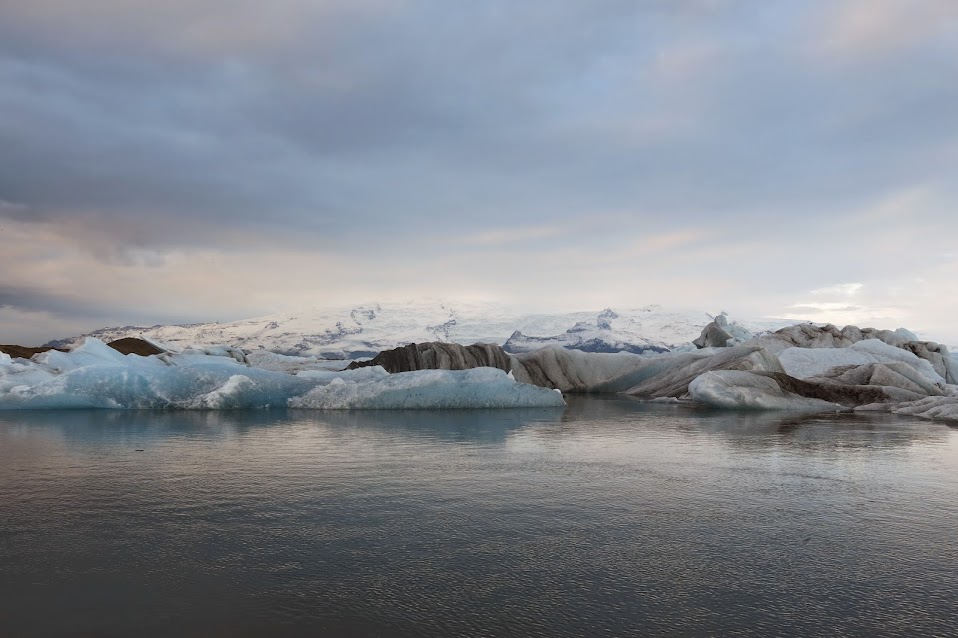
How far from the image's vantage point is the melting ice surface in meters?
15.7

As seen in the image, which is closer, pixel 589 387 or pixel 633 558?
pixel 633 558

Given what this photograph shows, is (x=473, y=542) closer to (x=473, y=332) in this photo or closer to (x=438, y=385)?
(x=438, y=385)

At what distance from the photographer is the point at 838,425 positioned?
42.6 feet

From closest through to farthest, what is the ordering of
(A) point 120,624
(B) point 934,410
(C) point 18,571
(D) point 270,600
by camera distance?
(A) point 120,624 < (D) point 270,600 < (C) point 18,571 < (B) point 934,410

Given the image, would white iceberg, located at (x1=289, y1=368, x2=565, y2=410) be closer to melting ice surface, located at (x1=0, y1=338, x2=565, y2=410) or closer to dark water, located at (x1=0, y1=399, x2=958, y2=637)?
melting ice surface, located at (x1=0, y1=338, x2=565, y2=410)

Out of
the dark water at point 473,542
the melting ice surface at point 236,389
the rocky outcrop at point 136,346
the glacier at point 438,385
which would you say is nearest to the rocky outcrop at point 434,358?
the glacier at point 438,385

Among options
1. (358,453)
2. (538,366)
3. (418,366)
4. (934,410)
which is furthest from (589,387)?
(358,453)

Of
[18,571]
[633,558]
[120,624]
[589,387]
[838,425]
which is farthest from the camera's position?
[589,387]

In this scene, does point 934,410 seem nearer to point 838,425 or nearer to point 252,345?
point 838,425

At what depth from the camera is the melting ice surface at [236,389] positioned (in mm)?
15711

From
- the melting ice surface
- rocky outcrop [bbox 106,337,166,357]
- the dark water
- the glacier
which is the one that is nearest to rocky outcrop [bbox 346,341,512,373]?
the glacier

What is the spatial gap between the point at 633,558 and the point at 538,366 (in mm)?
30911

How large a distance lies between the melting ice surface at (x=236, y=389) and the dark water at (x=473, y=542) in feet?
26.2

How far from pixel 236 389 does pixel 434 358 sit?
50.3ft
